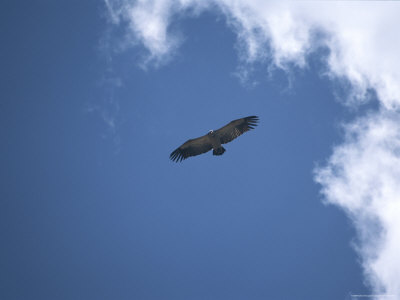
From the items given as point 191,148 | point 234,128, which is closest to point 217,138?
point 234,128

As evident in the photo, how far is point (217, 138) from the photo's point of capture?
22.3 metres

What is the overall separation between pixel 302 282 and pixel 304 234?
25.1 metres

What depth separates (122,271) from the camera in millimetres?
94375

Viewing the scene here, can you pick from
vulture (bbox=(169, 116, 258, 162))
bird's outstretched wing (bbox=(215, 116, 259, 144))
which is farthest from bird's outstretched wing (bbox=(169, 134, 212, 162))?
bird's outstretched wing (bbox=(215, 116, 259, 144))

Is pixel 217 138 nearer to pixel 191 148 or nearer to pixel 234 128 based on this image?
pixel 234 128

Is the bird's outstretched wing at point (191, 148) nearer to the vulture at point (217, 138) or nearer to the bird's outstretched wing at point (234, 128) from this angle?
the vulture at point (217, 138)

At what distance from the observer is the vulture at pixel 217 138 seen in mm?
22000

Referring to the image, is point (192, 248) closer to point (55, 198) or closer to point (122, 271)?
point (122, 271)

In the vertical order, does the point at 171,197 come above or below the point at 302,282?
above

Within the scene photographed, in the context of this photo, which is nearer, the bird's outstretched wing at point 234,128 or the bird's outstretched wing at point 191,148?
the bird's outstretched wing at point 234,128

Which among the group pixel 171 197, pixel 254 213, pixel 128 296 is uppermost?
pixel 171 197

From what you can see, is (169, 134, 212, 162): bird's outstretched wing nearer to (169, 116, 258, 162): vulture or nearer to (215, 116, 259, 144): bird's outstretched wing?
(169, 116, 258, 162): vulture

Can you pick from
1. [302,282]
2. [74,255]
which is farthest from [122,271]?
[302,282]

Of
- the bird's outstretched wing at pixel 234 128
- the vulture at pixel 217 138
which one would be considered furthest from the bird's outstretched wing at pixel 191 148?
the bird's outstretched wing at pixel 234 128
